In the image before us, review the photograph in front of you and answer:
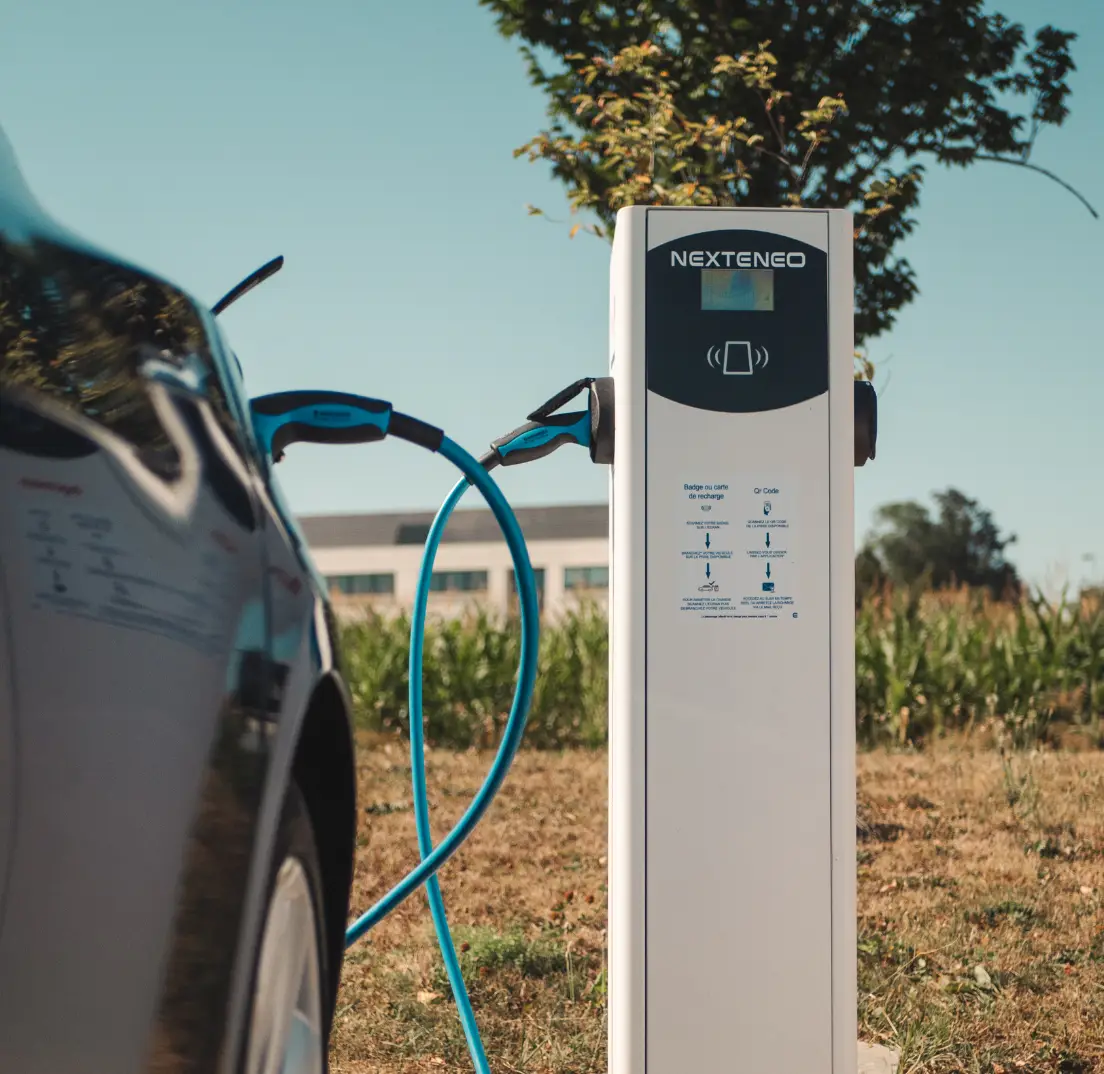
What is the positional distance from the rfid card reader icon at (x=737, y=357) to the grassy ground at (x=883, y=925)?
5.86 ft

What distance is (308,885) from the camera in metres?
1.55

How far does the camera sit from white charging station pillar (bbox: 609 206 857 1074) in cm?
242

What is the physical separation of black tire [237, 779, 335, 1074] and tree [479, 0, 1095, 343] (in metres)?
4.32

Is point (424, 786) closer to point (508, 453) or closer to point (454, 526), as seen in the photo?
point (508, 453)

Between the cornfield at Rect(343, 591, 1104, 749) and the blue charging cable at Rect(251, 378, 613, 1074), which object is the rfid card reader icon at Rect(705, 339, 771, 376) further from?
the cornfield at Rect(343, 591, 1104, 749)

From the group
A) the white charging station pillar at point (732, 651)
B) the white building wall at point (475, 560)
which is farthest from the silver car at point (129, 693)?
the white building wall at point (475, 560)

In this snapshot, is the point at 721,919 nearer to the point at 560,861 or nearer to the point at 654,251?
the point at 654,251

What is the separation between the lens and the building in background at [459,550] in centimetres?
5312

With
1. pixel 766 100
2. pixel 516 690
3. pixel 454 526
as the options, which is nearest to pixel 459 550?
pixel 454 526

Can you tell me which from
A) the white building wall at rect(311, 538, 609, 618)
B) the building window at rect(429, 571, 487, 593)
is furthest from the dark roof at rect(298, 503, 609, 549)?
the building window at rect(429, 571, 487, 593)

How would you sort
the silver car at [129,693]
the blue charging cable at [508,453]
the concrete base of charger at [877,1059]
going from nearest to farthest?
the silver car at [129,693] → the blue charging cable at [508,453] → the concrete base of charger at [877,1059]

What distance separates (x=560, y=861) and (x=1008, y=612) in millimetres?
5522

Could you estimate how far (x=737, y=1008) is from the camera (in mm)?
2410

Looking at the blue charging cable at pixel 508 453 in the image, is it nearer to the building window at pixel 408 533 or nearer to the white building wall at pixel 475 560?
the white building wall at pixel 475 560
